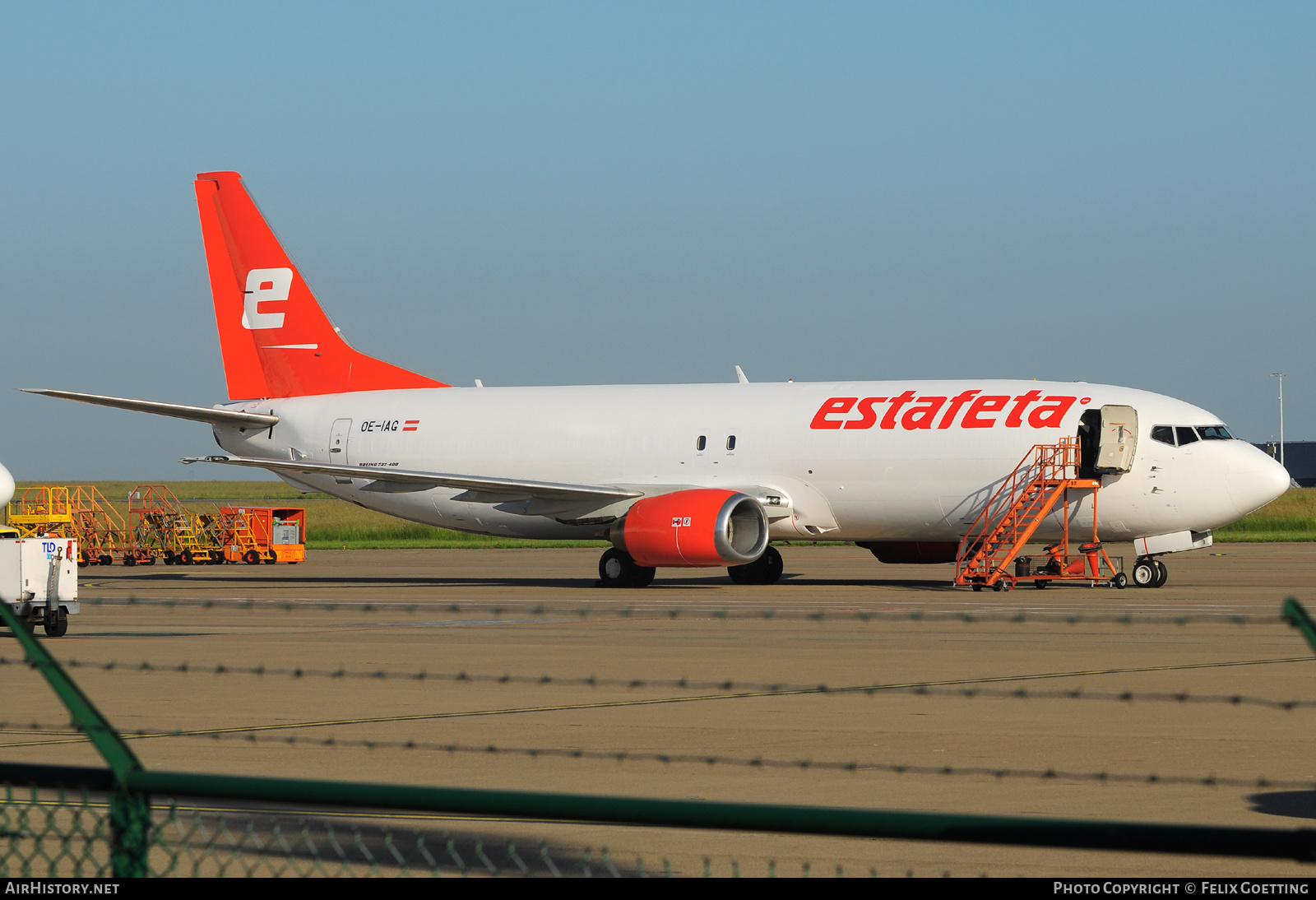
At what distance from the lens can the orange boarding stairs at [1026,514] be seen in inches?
1096

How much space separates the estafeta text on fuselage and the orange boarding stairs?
67cm

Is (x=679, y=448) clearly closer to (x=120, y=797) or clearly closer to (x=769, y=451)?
(x=769, y=451)

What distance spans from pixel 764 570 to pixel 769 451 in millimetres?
2650

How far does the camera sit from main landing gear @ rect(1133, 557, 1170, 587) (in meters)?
28.3

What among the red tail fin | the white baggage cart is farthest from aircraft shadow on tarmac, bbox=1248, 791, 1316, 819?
the red tail fin

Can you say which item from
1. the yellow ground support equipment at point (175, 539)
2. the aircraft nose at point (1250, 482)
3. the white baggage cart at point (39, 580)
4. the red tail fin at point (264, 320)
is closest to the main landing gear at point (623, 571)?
the red tail fin at point (264, 320)

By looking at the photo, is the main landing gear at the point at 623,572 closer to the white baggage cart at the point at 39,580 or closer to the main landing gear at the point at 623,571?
the main landing gear at the point at 623,571

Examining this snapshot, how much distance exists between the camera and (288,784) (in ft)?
13.5

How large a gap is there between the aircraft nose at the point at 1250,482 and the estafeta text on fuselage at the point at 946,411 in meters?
2.72

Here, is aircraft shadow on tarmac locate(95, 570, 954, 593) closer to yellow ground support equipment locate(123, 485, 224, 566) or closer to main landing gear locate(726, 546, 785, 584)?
main landing gear locate(726, 546, 785, 584)

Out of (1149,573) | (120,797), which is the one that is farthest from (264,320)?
(120,797)

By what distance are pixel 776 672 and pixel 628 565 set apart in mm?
15605

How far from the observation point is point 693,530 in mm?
28453

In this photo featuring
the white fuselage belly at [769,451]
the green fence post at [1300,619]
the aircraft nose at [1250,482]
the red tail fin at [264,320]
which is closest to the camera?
the green fence post at [1300,619]
